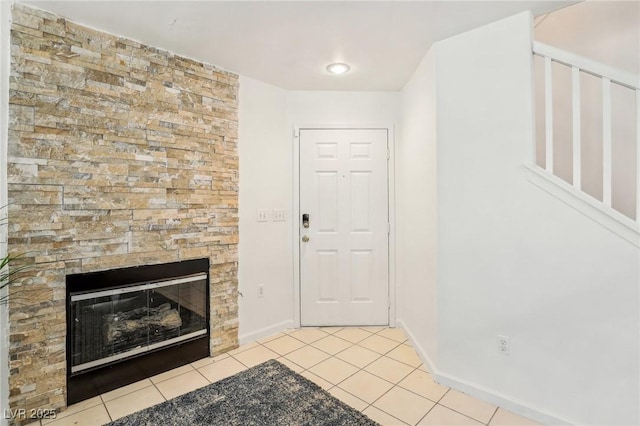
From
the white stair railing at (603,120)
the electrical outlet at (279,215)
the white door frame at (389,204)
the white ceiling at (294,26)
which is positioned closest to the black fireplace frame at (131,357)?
the electrical outlet at (279,215)

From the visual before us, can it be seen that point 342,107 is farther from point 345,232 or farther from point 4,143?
point 4,143

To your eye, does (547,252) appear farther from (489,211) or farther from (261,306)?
(261,306)

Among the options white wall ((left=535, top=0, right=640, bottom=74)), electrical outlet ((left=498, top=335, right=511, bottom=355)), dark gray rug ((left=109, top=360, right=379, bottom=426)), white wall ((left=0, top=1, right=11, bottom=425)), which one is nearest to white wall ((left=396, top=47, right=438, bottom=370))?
electrical outlet ((left=498, top=335, right=511, bottom=355))

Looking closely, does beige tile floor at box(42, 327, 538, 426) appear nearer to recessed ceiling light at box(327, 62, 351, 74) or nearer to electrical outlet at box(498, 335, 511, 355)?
electrical outlet at box(498, 335, 511, 355)

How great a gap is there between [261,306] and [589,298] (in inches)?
98.5

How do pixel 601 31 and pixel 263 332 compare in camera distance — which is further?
pixel 263 332

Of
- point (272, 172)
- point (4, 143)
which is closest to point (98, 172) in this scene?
point (4, 143)

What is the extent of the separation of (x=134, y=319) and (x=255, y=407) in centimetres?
115

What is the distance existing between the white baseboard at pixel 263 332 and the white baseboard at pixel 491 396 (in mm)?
1377

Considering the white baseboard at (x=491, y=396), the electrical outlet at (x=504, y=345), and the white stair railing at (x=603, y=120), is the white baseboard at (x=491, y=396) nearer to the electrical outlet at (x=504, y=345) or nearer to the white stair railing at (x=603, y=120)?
the electrical outlet at (x=504, y=345)

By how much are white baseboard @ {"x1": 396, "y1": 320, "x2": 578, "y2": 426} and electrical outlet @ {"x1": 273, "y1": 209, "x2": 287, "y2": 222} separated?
5.80 feet

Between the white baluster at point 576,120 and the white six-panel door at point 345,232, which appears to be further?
the white six-panel door at point 345,232

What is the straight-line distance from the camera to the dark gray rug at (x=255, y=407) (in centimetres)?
190

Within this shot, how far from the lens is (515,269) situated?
2.00m
